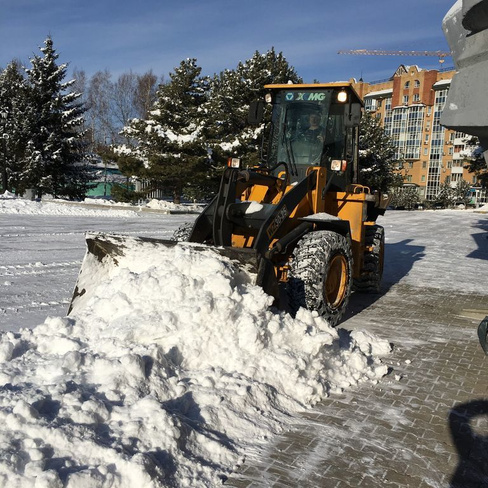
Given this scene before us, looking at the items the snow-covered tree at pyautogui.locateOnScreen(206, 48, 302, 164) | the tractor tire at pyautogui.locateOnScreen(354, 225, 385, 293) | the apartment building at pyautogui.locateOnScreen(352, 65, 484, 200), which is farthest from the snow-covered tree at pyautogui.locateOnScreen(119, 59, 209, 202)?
the apartment building at pyautogui.locateOnScreen(352, 65, 484, 200)

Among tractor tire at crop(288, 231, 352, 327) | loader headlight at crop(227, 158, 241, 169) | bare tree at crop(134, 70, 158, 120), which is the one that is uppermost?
bare tree at crop(134, 70, 158, 120)

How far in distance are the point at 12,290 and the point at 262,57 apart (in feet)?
85.0

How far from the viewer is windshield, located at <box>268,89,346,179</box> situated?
6770 millimetres

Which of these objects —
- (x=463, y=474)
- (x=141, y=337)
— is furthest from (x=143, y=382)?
(x=463, y=474)

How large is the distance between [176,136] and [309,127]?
777 inches

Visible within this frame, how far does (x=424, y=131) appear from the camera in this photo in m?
84.1

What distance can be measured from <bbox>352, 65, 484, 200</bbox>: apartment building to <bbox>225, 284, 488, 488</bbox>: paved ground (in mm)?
81061

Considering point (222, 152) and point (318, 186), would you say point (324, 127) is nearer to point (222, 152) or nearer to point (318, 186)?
point (318, 186)

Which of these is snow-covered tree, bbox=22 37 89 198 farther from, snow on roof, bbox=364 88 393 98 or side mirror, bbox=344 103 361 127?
snow on roof, bbox=364 88 393 98

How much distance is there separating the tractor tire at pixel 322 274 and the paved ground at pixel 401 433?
850mm

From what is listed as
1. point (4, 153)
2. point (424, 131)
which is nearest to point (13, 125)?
point (4, 153)

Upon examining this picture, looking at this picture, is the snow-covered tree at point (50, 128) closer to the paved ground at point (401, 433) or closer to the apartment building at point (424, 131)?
the paved ground at point (401, 433)

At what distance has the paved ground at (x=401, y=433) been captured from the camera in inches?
114

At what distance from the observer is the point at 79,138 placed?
1152 inches
